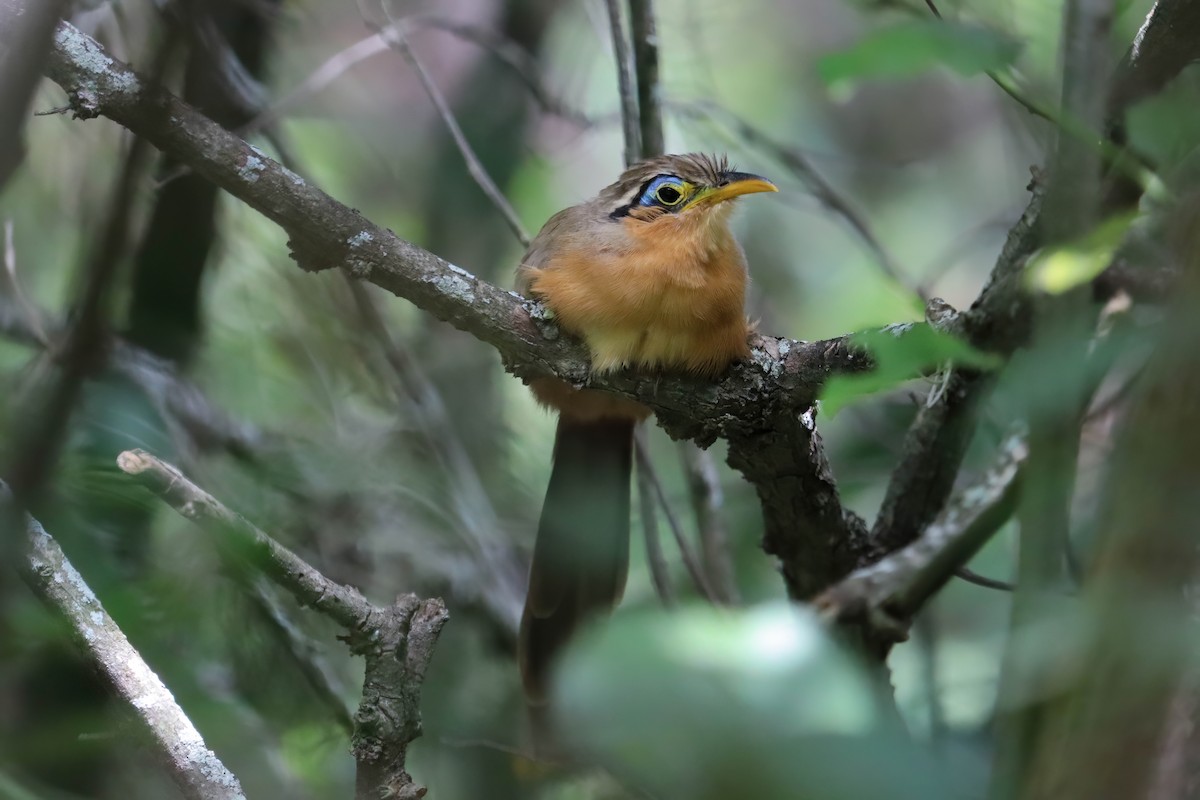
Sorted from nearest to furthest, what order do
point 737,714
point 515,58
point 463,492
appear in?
point 737,714, point 463,492, point 515,58

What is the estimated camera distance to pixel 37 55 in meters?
1.28

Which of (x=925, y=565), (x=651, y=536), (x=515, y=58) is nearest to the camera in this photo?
(x=925, y=565)

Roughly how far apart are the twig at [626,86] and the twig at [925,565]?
6.42 ft

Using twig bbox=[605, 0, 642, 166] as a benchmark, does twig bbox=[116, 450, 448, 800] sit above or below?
below

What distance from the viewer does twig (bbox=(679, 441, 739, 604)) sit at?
4262 millimetres

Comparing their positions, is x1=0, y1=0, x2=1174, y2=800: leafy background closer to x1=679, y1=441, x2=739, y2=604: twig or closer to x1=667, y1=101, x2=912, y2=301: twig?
x1=667, y1=101, x2=912, y2=301: twig

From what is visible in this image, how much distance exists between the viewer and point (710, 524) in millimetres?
4277

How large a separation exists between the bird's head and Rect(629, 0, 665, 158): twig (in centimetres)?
46

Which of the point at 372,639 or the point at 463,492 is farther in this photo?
the point at 463,492

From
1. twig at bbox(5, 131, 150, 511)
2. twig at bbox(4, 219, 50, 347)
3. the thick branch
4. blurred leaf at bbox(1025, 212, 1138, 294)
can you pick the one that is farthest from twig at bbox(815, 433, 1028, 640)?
twig at bbox(4, 219, 50, 347)

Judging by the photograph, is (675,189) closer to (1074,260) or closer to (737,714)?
(1074,260)

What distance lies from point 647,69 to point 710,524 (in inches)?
69.4

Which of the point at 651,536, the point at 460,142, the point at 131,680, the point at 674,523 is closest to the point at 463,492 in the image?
the point at 651,536

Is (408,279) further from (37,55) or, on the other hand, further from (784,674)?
(784,674)
